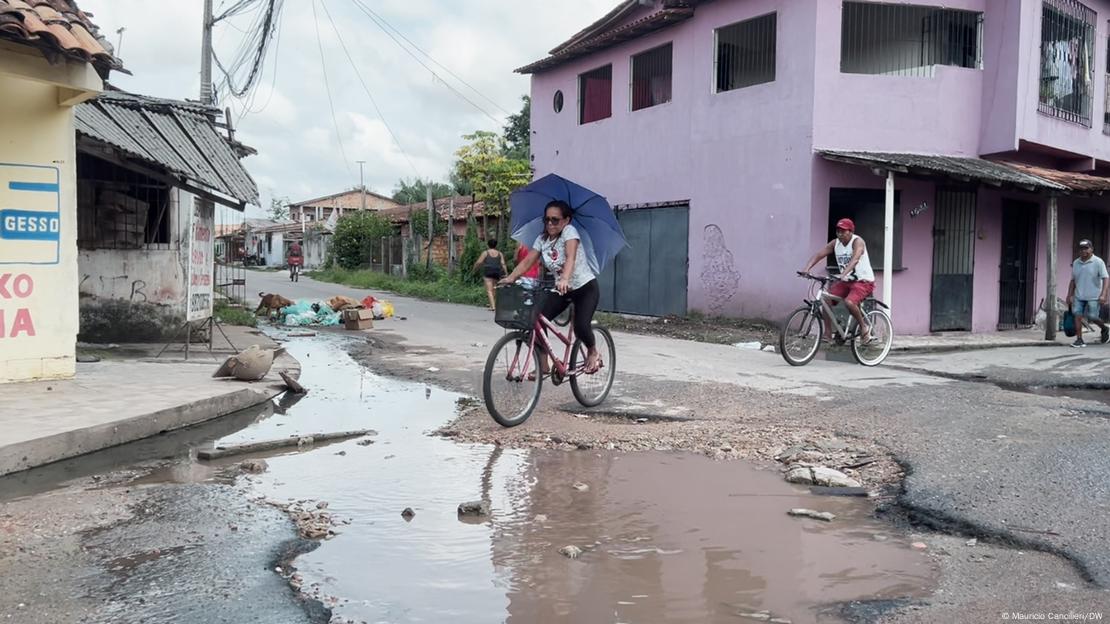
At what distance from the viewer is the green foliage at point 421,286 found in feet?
73.0

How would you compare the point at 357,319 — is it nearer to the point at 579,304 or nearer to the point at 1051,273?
the point at 579,304

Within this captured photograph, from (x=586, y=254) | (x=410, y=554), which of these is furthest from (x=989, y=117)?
(x=410, y=554)

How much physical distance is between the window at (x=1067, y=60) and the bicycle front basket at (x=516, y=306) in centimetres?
1302

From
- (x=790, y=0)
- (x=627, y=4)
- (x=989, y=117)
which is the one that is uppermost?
(x=627, y=4)

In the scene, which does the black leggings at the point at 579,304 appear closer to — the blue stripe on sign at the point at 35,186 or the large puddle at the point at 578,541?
the large puddle at the point at 578,541

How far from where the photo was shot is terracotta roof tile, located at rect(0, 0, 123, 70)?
646 centimetres

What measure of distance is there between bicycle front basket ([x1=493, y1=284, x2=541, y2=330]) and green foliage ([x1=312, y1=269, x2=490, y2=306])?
11853 mm

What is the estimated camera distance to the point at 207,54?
59.8 feet

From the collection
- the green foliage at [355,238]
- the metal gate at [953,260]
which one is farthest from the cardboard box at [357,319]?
the green foliage at [355,238]

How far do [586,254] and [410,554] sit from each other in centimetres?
369

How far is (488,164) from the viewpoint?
23.6m

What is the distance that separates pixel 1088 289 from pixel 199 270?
12789 mm

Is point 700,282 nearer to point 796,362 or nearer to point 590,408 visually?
point 796,362

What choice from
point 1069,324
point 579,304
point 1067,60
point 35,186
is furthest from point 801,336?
point 1067,60
